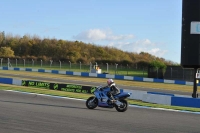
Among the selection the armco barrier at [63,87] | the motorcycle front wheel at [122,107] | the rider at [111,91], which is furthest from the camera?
the armco barrier at [63,87]

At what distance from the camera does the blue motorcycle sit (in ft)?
41.2

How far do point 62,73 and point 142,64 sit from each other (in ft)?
74.4

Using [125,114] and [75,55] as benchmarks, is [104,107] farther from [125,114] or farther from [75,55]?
[75,55]

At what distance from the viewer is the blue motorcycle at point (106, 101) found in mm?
12570

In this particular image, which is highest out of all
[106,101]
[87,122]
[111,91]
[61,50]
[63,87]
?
[61,50]

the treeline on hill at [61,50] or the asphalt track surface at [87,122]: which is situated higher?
the treeline on hill at [61,50]

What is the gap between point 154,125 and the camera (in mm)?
9492

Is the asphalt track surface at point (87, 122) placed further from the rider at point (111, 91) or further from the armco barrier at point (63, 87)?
the armco barrier at point (63, 87)

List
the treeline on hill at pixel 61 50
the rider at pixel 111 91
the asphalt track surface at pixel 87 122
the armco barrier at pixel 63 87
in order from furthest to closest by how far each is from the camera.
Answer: the treeline on hill at pixel 61 50
the armco barrier at pixel 63 87
the rider at pixel 111 91
the asphalt track surface at pixel 87 122

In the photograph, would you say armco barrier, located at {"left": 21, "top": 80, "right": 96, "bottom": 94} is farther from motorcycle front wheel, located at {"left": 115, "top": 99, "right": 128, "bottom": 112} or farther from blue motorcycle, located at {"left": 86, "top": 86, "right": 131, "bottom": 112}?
motorcycle front wheel, located at {"left": 115, "top": 99, "right": 128, "bottom": 112}

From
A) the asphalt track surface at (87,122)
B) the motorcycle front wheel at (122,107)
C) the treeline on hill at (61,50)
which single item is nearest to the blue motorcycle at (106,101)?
the motorcycle front wheel at (122,107)

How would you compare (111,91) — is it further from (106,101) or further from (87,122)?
(87,122)

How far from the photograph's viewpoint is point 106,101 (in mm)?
12773

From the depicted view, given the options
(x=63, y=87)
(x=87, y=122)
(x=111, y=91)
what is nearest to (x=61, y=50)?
(x=63, y=87)
